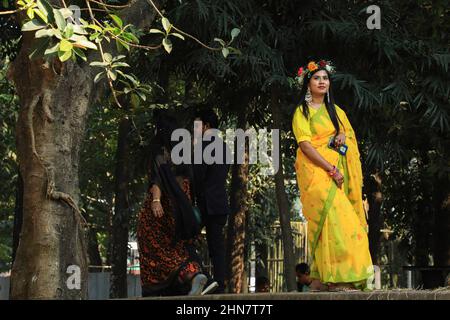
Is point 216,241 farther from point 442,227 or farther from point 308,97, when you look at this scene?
point 442,227

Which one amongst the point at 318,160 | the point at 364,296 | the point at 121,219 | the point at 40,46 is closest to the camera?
the point at 40,46

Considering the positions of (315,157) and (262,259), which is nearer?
(315,157)

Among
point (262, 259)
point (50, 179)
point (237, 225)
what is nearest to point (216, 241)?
point (50, 179)

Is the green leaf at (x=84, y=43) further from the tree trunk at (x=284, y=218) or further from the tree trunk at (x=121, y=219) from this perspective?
the tree trunk at (x=121, y=219)

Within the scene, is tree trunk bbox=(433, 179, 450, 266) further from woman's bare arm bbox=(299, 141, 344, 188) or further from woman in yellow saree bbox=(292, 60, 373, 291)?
woman's bare arm bbox=(299, 141, 344, 188)

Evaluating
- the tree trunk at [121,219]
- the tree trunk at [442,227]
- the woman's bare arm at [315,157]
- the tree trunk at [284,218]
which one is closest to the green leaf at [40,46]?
the woman's bare arm at [315,157]

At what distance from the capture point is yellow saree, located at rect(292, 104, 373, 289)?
9906 mm

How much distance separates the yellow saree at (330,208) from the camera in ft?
32.5

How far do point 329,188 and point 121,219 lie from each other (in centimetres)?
1055

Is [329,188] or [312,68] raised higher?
[312,68]

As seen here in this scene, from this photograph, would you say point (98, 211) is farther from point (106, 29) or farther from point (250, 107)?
point (106, 29)

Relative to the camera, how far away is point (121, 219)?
2014cm

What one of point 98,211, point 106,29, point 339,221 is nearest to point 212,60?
point 339,221
